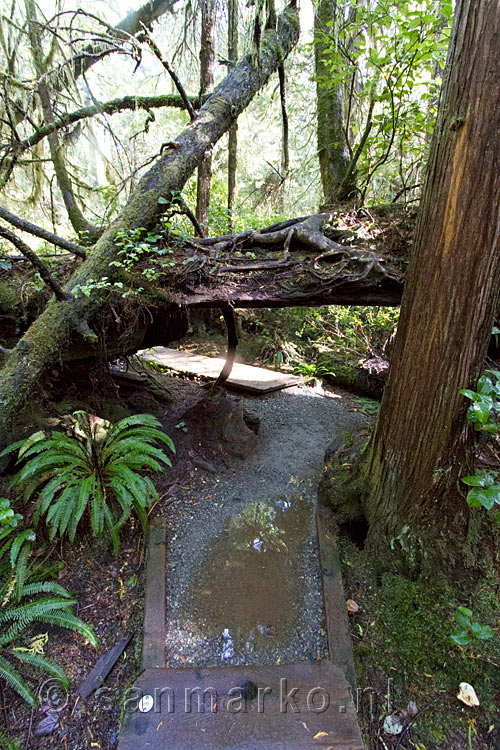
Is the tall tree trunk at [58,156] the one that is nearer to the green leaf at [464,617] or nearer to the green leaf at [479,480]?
the green leaf at [479,480]

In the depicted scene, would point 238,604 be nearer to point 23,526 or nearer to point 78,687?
point 78,687

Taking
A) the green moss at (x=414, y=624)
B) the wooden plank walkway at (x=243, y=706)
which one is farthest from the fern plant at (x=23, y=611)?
the green moss at (x=414, y=624)

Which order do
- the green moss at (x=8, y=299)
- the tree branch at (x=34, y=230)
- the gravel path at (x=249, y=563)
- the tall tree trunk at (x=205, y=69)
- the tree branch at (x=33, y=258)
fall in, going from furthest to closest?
the tall tree trunk at (x=205, y=69) → the green moss at (x=8, y=299) → the tree branch at (x=34, y=230) → the tree branch at (x=33, y=258) → the gravel path at (x=249, y=563)

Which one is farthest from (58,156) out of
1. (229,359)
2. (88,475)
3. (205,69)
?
(88,475)

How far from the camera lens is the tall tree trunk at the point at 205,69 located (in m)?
5.47

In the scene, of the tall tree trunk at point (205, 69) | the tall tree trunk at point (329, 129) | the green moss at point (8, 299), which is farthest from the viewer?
the tall tree trunk at point (329, 129)

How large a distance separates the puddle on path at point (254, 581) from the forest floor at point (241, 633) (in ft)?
0.04

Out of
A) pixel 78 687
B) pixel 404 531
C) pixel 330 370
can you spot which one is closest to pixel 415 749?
pixel 404 531

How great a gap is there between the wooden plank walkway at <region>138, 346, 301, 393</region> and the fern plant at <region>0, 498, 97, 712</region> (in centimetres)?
393

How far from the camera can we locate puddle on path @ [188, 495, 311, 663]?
2.77m

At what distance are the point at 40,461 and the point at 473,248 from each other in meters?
3.85

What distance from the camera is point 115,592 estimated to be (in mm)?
3125

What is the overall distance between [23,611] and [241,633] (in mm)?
1610

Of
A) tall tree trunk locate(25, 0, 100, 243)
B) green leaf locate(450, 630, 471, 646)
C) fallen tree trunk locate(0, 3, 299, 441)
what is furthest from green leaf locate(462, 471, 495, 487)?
tall tree trunk locate(25, 0, 100, 243)
